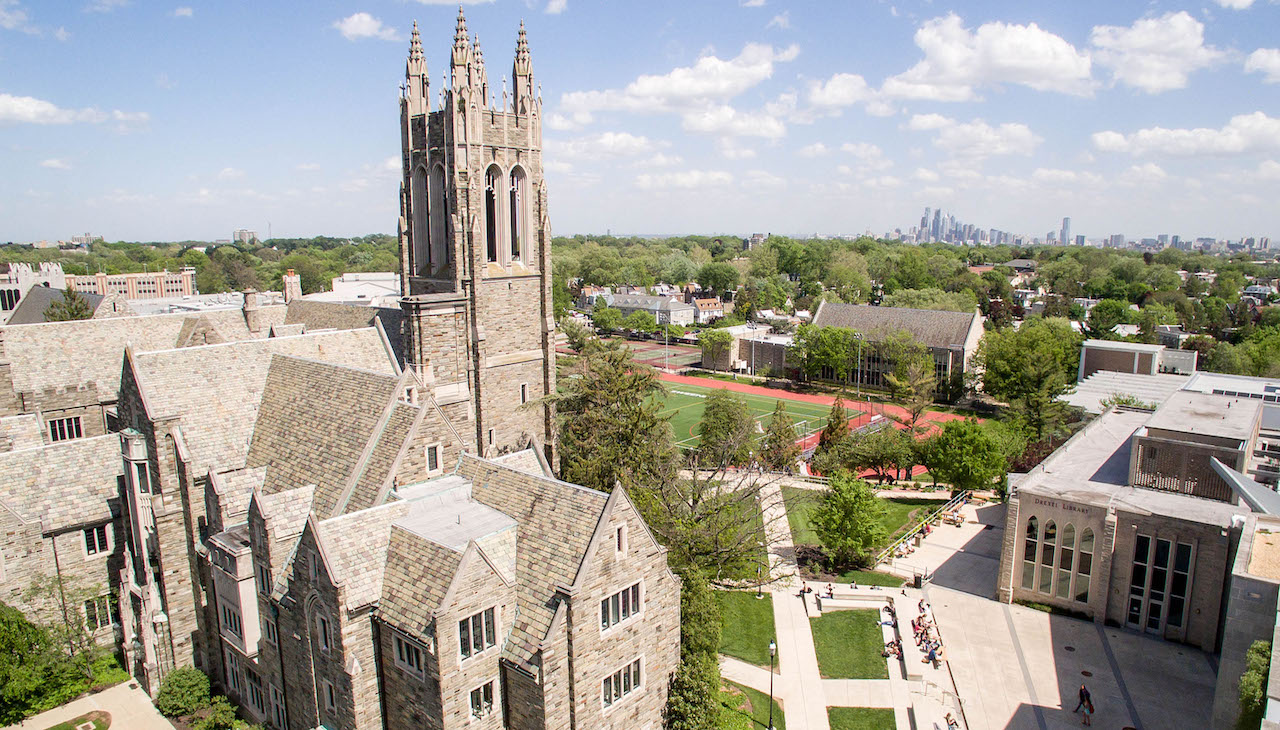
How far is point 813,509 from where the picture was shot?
43438 mm

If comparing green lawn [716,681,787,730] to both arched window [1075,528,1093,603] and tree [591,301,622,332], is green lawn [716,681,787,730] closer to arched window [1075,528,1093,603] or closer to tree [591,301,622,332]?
arched window [1075,528,1093,603]

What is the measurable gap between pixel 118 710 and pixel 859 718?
85.4 ft

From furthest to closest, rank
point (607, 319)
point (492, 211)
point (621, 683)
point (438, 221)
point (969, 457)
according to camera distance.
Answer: point (607, 319), point (969, 457), point (438, 221), point (492, 211), point (621, 683)

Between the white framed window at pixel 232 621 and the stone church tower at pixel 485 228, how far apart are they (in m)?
12.6

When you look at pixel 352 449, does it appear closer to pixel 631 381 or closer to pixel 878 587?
pixel 631 381

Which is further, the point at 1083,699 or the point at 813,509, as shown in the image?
the point at 813,509

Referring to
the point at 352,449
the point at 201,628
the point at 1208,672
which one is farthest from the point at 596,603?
the point at 1208,672

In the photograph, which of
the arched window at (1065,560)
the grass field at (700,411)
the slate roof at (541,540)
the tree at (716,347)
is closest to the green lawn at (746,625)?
the slate roof at (541,540)

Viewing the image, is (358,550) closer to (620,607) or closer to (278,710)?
(620,607)

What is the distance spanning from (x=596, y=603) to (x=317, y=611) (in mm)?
7630

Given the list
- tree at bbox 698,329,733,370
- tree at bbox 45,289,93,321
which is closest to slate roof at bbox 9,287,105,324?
tree at bbox 45,289,93,321

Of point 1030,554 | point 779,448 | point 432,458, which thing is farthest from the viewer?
point 779,448

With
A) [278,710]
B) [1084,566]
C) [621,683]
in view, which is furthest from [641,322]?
[621,683]

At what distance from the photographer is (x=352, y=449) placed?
2361 cm
